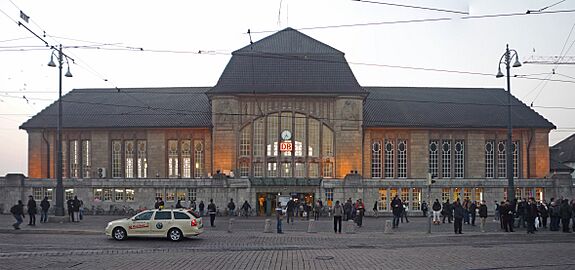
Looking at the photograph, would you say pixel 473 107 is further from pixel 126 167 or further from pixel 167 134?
pixel 126 167

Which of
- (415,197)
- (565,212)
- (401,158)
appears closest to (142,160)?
(401,158)

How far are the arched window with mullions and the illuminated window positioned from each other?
494cm

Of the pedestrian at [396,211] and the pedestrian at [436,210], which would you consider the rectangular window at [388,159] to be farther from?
the pedestrian at [396,211]

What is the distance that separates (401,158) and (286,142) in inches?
468

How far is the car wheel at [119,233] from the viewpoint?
86.1ft

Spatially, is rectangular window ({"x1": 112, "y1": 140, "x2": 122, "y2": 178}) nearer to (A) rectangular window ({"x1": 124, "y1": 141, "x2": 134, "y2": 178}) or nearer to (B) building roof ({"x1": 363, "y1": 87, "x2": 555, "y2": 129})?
(A) rectangular window ({"x1": 124, "y1": 141, "x2": 134, "y2": 178})

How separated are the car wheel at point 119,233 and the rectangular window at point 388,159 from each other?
39.6 m

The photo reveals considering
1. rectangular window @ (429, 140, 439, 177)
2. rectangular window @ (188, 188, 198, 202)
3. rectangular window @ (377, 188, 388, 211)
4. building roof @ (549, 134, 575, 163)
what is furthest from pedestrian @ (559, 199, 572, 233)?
building roof @ (549, 134, 575, 163)

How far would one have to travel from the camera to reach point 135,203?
184 ft

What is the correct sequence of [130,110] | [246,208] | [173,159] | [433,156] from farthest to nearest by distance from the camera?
[130,110] < [173,159] < [433,156] < [246,208]

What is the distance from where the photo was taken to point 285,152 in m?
59.3

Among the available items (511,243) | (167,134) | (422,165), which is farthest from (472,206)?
(167,134)

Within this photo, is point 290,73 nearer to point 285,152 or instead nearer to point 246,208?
point 285,152

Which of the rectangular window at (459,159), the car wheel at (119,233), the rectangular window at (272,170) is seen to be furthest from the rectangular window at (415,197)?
the car wheel at (119,233)
